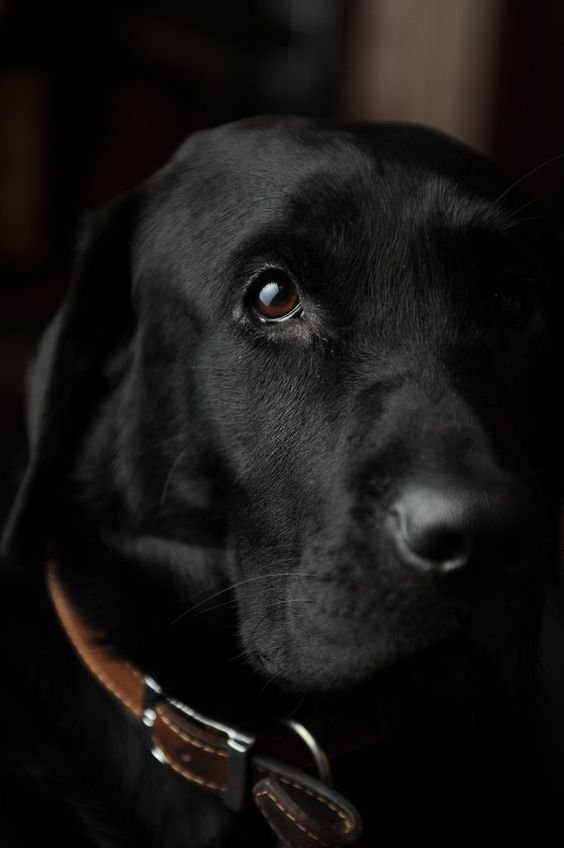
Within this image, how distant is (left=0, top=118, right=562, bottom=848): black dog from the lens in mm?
1089

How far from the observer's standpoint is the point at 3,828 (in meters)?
1.25

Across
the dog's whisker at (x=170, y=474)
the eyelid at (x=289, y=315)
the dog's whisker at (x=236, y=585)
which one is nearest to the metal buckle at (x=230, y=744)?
the dog's whisker at (x=236, y=585)

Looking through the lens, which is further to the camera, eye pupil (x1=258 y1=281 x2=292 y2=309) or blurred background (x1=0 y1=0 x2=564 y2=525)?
blurred background (x1=0 y1=0 x2=564 y2=525)

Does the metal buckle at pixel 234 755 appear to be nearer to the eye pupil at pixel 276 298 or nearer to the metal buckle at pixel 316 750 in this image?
the metal buckle at pixel 316 750

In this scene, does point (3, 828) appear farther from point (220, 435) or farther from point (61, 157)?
point (61, 157)

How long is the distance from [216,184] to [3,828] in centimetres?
83

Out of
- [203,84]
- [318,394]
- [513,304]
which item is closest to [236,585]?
[318,394]

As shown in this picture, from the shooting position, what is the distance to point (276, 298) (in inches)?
50.0

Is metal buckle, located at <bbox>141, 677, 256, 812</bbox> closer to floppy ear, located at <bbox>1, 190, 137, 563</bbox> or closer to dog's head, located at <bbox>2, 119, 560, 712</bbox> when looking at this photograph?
dog's head, located at <bbox>2, 119, 560, 712</bbox>

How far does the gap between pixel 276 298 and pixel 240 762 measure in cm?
54

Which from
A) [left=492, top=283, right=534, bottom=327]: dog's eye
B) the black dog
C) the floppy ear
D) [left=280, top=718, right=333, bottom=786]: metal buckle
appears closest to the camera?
the black dog

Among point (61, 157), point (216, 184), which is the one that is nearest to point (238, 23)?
point (61, 157)

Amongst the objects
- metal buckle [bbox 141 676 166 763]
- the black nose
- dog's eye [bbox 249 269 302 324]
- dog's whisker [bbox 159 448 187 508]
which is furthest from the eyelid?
metal buckle [bbox 141 676 166 763]

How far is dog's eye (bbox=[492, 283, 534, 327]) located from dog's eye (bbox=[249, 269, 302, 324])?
25 cm
